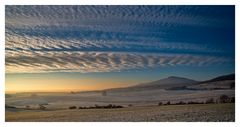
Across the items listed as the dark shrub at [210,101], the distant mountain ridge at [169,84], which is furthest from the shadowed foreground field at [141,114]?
the distant mountain ridge at [169,84]

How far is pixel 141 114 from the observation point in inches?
469

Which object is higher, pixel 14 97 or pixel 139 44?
pixel 139 44

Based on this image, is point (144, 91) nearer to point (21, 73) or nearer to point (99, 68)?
point (99, 68)

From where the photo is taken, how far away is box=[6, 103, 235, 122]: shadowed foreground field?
11.8 metres

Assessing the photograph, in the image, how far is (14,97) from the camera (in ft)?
38.8

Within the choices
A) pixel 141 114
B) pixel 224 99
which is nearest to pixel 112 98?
pixel 141 114

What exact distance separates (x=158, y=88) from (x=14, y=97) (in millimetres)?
2374

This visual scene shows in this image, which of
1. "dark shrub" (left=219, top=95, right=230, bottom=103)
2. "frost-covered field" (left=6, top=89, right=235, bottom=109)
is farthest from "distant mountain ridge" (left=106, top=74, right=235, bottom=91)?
"dark shrub" (left=219, top=95, right=230, bottom=103)

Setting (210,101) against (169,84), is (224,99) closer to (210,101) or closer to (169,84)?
(210,101)

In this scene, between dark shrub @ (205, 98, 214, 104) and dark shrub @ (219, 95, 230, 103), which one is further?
dark shrub @ (205, 98, 214, 104)

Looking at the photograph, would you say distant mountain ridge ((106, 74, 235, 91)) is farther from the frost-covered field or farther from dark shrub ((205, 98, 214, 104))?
dark shrub ((205, 98, 214, 104))

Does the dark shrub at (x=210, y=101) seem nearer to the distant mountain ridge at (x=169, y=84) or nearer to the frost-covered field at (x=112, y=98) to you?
the frost-covered field at (x=112, y=98)

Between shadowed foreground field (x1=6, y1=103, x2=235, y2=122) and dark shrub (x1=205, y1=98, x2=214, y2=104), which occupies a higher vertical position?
dark shrub (x1=205, y1=98, x2=214, y2=104)
